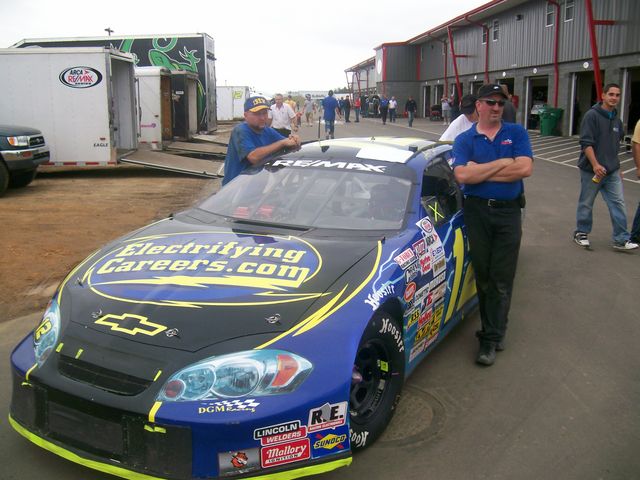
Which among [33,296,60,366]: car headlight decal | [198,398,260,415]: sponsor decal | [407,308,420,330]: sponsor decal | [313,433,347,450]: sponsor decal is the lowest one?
[313,433,347,450]: sponsor decal

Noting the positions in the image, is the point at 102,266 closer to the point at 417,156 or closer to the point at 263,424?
the point at 263,424

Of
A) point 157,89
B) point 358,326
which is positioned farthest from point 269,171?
point 157,89

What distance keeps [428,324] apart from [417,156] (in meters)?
1.35

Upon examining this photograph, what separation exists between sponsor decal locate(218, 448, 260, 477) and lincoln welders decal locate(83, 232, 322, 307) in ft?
2.22

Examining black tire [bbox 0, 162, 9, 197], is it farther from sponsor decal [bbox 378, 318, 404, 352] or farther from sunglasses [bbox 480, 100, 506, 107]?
sponsor decal [bbox 378, 318, 404, 352]

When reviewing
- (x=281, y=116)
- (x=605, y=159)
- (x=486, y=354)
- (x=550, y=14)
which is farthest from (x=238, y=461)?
(x=550, y=14)

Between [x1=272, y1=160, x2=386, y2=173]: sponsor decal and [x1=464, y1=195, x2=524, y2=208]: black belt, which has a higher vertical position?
[x1=272, y1=160, x2=386, y2=173]: sponsor decal

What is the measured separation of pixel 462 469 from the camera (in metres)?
2.95

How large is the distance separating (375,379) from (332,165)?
1.73 meters

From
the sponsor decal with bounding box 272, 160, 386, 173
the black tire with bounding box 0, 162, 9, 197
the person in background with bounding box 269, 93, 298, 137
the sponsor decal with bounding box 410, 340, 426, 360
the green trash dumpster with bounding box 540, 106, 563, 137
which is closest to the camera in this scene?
the sponsor decal with bounding box 410, 340, 426, 360

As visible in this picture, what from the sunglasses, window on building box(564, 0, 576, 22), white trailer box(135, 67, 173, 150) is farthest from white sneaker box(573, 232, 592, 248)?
window on building box(564, 0, 576, 22)

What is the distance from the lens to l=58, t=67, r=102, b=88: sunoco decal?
1338cm

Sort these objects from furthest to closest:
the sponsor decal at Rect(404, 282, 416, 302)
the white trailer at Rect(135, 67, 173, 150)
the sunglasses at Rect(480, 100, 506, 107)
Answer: the white trailer at Rect(135, 67, 173, 150), the sunglasses at Rect(480, 100, 506, 107), the sponsor decal at Rect(404, 282, 416, 302)

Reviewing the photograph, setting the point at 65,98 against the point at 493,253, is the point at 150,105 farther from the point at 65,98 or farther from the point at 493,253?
the point at 493,253
